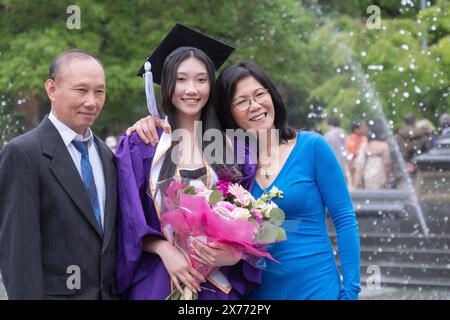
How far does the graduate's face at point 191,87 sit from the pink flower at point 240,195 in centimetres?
46

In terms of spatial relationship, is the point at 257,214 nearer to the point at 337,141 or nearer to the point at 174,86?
the point at 174,86

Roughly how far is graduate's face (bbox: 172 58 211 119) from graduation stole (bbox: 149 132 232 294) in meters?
0.17

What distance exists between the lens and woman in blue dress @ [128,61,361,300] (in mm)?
3559

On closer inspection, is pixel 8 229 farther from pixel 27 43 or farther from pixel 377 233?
pixel 27 43

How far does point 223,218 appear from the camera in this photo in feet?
10.3

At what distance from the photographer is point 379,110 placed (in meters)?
14.5

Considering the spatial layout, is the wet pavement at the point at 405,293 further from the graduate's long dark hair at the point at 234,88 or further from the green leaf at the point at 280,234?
the green leaf at the point at 280,234

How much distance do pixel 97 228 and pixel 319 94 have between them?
1260 cm

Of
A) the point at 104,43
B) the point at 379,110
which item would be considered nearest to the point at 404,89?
the point at 379,110

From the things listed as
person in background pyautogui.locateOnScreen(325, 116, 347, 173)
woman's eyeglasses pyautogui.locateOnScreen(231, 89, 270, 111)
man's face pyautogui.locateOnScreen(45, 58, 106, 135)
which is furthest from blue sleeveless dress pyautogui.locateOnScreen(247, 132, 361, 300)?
person in background pyautogui.locateOnScreen(325, 116, 347, 173)

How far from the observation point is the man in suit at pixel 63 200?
10.2 feet

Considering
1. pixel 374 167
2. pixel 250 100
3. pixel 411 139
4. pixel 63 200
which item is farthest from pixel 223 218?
pixel 411 139

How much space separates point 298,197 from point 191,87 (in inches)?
27.6

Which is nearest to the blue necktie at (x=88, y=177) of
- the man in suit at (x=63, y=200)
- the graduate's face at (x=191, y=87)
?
the man in suit at (x=63, y=200)
